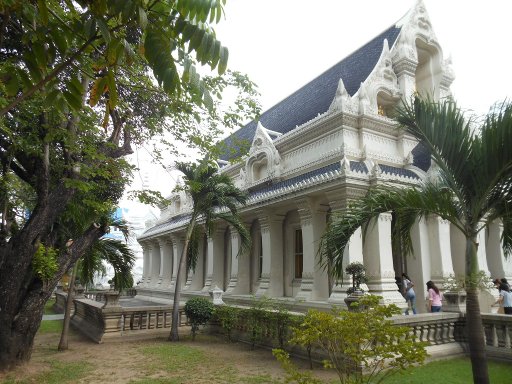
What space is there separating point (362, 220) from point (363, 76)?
388 inches

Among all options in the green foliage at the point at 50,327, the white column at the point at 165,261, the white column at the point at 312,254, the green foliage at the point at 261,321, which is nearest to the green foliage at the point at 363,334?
the green foliage at the point at 261,321

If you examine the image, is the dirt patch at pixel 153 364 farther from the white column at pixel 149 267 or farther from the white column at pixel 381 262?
the white column at pixel 149 267

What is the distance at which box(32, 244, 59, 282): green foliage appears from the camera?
7574mm

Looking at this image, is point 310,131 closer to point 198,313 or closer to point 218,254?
point 198,313

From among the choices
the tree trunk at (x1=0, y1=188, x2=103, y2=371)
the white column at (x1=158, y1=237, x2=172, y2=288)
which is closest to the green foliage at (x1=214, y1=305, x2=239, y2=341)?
the tree trunk at (x1=0, y1=188, x2=103, y2=371)

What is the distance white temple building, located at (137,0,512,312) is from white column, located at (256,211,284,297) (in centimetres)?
4

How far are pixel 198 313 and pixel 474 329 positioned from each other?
23.2 ft

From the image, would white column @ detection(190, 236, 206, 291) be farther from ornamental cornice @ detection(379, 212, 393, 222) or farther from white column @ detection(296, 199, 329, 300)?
ornamental cornice @ detection(379, 212, 393, 222)

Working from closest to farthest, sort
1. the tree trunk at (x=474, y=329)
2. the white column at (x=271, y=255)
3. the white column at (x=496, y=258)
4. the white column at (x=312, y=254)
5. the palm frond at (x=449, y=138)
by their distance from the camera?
the tree trunk at (x=474, y=329)
the palm frond at (x=449, y=138)
the white column at (x=312, y=254)
the white column at (x=496, y=258)
the white column at (x=271, y=255)

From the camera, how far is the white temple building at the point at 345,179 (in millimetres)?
11695

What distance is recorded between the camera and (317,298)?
12.5m

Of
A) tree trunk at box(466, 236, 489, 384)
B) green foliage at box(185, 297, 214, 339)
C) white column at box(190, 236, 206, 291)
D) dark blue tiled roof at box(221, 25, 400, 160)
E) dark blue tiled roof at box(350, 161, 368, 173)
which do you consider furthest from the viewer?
white column at box(190, 236, 206, 291)

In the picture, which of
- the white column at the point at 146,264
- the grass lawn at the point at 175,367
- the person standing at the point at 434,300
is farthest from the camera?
the white column at the point at 146,264

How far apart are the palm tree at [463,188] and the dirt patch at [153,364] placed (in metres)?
→ 2.61
